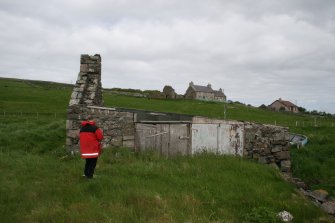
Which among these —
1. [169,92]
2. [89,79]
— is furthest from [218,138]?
[169,92]

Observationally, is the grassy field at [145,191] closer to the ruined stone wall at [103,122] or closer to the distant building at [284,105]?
the ruined stone wall at [103,122]

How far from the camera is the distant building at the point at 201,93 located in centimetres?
8846

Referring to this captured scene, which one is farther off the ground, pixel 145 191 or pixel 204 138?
pixel 204 138

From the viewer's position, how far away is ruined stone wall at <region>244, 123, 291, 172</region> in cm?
1411

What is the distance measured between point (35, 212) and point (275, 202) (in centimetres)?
528

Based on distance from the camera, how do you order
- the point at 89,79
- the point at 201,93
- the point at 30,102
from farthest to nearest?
the point at 201,93, the point at 30,102, the point at 89,79

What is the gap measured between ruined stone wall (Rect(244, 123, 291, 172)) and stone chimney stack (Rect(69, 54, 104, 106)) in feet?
21.7

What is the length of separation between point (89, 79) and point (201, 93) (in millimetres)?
75880

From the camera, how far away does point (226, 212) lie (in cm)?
768

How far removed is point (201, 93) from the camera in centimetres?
9125

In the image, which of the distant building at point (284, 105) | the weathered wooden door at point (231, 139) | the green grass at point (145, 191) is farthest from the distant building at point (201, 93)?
the green grass at point (145, 191)

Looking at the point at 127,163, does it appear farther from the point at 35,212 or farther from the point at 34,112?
the point at 34,112

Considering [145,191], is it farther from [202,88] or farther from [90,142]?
[202,88]

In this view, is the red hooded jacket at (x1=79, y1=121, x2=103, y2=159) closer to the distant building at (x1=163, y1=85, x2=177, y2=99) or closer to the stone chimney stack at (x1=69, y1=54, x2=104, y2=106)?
the stone chimney stack at (x1=69, y1=54, x2=104, y2=106)
